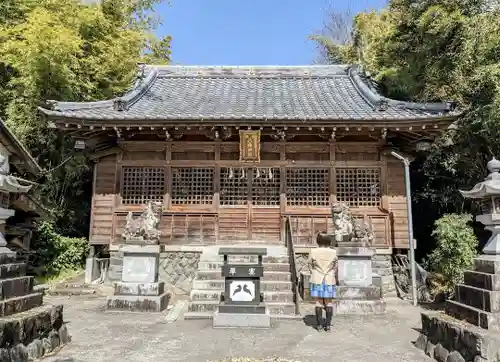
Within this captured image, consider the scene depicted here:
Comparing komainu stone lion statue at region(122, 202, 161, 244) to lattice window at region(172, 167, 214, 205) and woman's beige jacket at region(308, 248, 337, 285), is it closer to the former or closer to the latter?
lattice window at region(172, 167, 214, 205)

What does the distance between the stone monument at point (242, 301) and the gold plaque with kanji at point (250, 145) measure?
479 cm

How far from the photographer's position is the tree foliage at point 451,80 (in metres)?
10.3

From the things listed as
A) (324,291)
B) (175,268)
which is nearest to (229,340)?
(324,291)

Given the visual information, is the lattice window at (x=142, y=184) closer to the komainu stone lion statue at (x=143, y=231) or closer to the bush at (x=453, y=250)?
the komainu stone lion statue at (x=143, y=231)

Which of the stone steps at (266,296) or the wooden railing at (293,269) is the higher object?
the wooden railing at (293,269)

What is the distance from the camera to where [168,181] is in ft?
40.4

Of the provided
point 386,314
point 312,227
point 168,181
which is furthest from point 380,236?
point 168,181

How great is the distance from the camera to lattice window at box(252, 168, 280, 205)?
484 inches

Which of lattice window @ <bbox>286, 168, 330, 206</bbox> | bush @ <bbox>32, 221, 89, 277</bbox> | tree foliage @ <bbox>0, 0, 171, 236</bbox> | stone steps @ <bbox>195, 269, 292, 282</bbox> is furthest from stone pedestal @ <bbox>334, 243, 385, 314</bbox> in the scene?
tree foliage @ <bbox>0, 0, 171, 236</bbox>

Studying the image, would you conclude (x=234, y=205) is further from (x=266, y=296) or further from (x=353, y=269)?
(x=353, y=269)

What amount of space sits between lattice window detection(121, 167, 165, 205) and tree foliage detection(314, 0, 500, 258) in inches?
365

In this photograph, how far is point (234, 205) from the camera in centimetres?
1226

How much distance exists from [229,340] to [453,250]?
23.7 ft

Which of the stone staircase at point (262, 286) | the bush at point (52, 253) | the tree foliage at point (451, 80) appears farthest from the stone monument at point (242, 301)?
the bush at point (52, 253)
